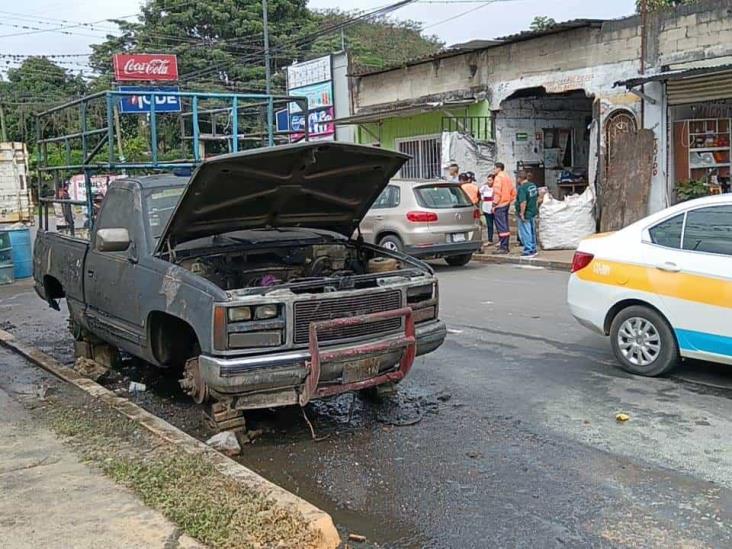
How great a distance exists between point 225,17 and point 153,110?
108 feet

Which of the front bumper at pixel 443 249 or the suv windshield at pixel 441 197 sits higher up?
the suv windshield at pixel 441 197

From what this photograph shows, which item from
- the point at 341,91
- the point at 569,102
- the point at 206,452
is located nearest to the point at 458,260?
the point at 569,102

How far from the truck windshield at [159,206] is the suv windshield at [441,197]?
26.3 feet

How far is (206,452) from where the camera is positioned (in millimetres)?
5105

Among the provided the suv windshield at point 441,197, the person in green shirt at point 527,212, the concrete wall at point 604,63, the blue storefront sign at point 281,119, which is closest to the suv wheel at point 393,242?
the suv windshield at point 441,197

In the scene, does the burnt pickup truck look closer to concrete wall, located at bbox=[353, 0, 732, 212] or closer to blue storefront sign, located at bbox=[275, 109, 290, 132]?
concrete wall, located at bbox=[353, 0, 732, 212]

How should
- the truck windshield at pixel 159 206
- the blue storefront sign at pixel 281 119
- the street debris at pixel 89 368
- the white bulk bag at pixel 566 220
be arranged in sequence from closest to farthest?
the truck windshield at pixel 159 206 → the street debris at pixel 89 368 → the white bulk bag at pixel 566 220 → the blue storefront sign at pixel 281 119

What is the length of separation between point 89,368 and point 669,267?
5.38 metres

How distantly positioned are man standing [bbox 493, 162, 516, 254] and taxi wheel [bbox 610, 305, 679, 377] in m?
9.63

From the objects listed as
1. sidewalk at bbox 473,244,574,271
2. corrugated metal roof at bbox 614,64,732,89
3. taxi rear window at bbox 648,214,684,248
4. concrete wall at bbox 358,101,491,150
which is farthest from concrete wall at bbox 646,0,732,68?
taxi rear window at bbox 648,214,684,248

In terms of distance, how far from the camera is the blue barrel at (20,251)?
16.2 meters

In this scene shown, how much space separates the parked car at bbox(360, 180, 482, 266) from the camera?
14414 mm

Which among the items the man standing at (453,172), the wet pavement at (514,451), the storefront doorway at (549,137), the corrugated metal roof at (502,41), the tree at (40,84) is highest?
the tree at (40,84)

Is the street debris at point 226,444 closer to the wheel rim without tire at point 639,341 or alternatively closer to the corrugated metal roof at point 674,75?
the wheel rim without tire at point 639,341
